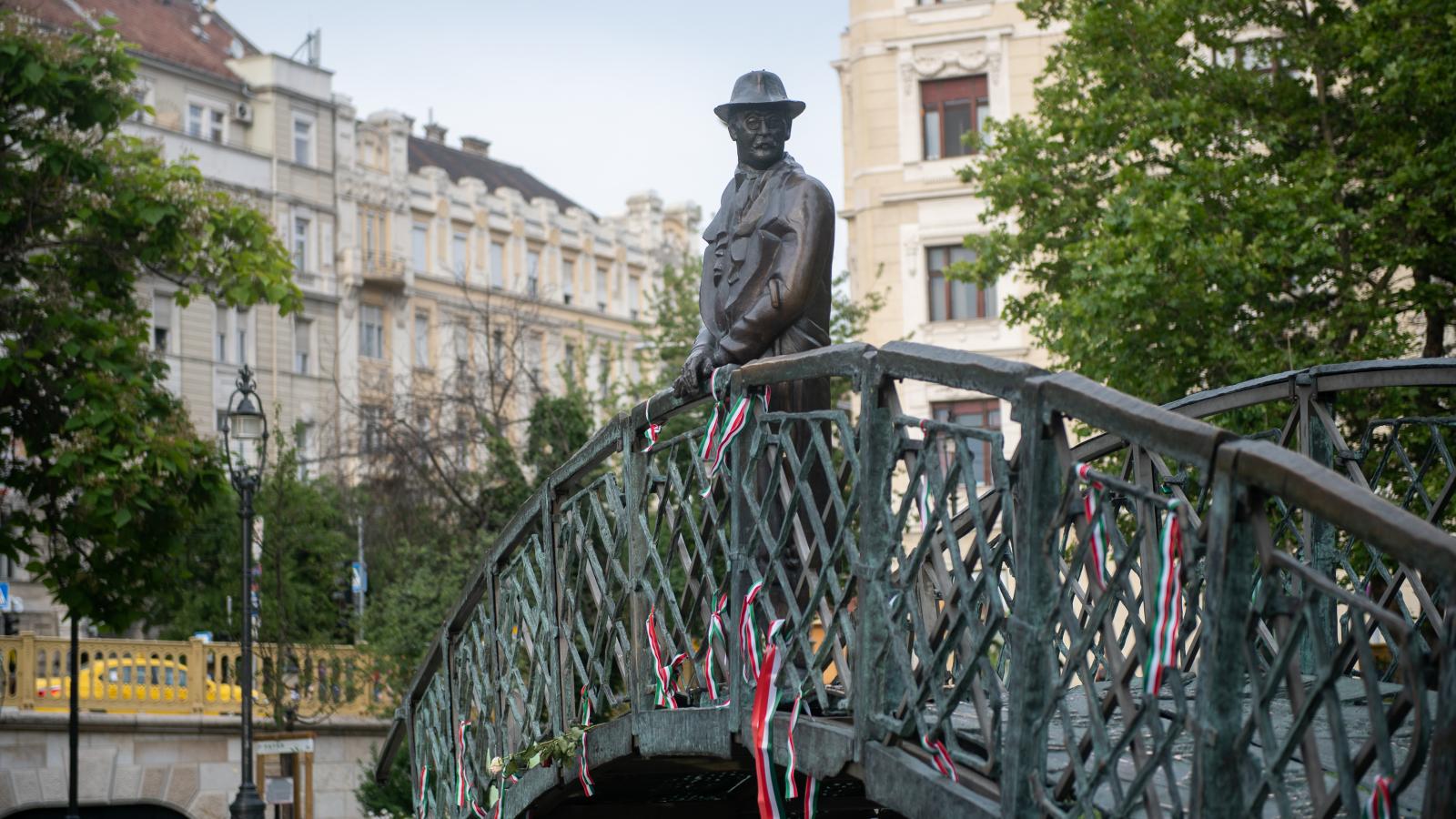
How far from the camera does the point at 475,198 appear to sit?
223 ft

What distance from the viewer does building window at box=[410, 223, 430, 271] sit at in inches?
2571

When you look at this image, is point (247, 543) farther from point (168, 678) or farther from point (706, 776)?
point (168, 678)

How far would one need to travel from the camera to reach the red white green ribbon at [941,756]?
18.7 ft

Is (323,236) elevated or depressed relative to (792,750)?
elevated

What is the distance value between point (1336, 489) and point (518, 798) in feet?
21.8

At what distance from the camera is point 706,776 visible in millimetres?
10102

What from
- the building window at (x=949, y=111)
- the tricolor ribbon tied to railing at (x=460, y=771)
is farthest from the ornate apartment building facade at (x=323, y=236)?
the tricolor ribbon tied to railing at (x=460, y=771)

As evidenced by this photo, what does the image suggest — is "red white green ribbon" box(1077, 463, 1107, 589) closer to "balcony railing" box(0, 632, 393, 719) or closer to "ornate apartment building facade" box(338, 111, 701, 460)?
"balcony railing" box(0, 632, 393, 719)

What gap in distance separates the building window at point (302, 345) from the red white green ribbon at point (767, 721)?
54737 millimetres

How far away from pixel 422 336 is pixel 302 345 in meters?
5.90

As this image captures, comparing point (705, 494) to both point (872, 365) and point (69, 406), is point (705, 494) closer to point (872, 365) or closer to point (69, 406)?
point (872, 365)

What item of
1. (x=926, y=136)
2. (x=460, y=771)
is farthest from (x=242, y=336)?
(x=460, y=771)

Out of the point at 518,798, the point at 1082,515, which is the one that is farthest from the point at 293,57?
the point at 1082,515

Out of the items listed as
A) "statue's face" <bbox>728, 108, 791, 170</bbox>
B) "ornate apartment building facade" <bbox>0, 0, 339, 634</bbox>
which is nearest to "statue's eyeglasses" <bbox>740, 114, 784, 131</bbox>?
"statue's face" <bbox>728, 108, 791, 170</bbox>
